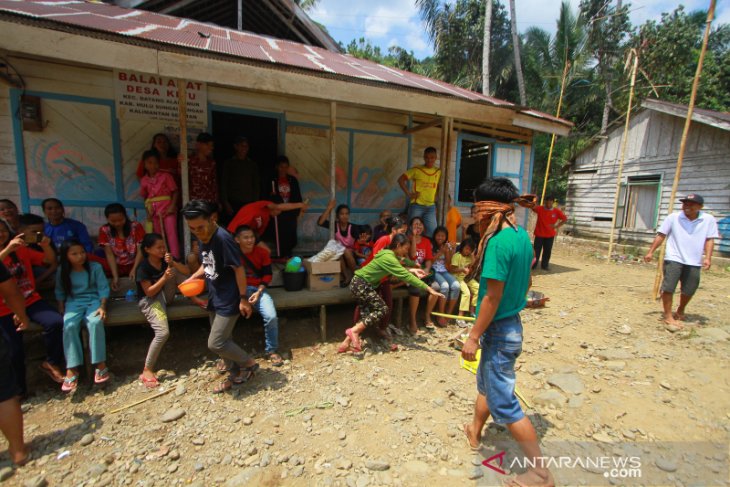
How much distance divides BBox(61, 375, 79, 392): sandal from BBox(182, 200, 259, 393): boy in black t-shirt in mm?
1209

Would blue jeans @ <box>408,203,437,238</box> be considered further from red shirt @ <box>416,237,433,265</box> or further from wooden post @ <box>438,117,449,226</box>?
red shirt @ <box>416,237,433,265</box>

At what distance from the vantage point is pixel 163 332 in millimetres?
3320

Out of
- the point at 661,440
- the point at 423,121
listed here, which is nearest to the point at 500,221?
the point at 661,440

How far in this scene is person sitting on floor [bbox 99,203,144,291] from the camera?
12.3 feet

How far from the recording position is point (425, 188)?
555cm

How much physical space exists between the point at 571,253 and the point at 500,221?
11.7 metres

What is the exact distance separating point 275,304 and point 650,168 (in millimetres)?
12714

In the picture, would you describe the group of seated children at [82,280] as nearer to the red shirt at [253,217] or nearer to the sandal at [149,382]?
the sandal at [149,382]

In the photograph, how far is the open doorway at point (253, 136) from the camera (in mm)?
5750

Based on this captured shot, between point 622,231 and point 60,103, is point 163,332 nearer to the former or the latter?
point 60,103

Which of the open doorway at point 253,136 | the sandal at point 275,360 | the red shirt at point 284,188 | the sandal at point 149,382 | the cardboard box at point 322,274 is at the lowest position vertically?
the sandal at point 149,382

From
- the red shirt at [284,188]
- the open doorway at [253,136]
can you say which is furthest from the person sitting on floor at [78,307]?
the open doorway at [253,136]

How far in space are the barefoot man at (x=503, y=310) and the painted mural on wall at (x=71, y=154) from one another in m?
5.02

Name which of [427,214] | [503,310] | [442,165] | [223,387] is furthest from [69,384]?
[442,165]
